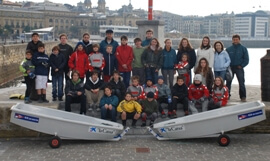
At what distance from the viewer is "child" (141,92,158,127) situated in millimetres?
7906

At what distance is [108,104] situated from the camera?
7848 mm

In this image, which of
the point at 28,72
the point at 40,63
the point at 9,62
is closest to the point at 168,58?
the point at 40,63

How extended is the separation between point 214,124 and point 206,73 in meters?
2.06

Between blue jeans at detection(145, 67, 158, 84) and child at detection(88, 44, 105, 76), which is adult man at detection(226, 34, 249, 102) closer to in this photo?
blue jeans at detection(145, 67, 158, 84)

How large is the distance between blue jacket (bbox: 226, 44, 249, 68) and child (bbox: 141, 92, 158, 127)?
7.68 ft

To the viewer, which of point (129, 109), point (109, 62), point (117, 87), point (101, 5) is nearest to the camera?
point (129, 109)

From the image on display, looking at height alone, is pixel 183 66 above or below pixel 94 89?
above

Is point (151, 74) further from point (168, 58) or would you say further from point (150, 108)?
point (150, 108)

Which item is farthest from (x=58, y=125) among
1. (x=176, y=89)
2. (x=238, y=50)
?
(x=238, y=50)

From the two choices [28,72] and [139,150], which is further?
[28,72]

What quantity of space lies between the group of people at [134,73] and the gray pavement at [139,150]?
830 millimetres

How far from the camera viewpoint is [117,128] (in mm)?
7160

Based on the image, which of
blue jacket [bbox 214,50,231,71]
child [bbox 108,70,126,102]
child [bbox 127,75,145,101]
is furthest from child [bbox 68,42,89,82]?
blue jacket [bbox 214,50,231,71]

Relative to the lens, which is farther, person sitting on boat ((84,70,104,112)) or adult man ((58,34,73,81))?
adult man ((58,34,73,81))
